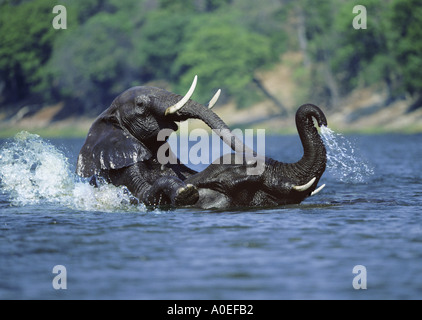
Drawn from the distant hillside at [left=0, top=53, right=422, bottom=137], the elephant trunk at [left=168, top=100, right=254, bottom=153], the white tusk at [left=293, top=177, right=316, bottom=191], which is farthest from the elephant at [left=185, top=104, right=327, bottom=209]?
the distant hillside at [left=0, top=53, right=422, bottom=137]

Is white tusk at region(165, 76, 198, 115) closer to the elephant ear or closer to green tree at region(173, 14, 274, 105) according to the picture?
the elephant ear

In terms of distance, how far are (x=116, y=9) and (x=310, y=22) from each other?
3860cm

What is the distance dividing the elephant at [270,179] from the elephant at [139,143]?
37 centimetres

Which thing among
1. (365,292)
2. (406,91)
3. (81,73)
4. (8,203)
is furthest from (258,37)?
(365,292)

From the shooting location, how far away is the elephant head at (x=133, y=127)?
1416 cm

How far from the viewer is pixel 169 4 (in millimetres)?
103688

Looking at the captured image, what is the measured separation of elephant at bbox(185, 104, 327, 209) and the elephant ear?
3.38 ft

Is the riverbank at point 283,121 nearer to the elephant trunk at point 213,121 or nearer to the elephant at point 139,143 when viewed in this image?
the elephant at point 139,143

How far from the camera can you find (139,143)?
47.6ft

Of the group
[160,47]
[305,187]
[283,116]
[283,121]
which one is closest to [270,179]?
[305,187]

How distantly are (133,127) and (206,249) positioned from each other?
13.3 ft

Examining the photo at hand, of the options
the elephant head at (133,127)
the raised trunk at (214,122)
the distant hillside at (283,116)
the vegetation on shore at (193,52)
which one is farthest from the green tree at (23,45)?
the raised trunk at (214,122)

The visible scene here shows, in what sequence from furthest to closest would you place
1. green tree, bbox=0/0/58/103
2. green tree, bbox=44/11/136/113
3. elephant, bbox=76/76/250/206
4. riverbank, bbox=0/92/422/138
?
green tree, bbox=44/11/136/113 < green tree, bbox=0/0/58/103 < riverbank, bbox=0/92/422/138 < elephant, bbox=76/76/250/206

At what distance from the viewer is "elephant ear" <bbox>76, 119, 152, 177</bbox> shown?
47.2 ft
